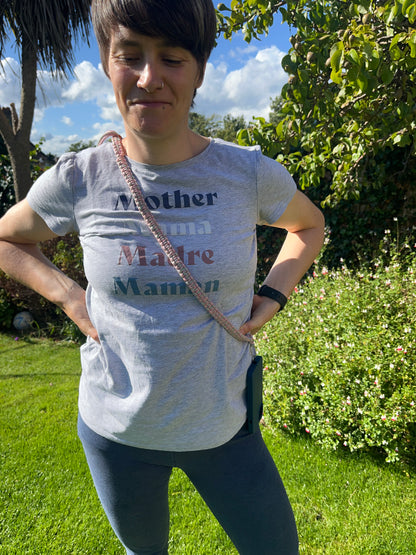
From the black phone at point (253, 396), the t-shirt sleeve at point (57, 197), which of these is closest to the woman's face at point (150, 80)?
the t-shirt sleeve at point (57, 197)

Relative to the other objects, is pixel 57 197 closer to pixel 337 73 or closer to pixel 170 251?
pixel 170 251

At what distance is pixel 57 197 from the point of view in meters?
1.27

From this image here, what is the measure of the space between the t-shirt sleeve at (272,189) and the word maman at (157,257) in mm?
264

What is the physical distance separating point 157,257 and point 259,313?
446 mm

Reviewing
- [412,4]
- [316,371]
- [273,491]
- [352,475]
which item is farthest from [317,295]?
[273,491]

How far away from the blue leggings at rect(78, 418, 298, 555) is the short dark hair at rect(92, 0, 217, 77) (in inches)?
45.1

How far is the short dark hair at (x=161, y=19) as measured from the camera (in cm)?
103

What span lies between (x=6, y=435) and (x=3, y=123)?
5.02 metres

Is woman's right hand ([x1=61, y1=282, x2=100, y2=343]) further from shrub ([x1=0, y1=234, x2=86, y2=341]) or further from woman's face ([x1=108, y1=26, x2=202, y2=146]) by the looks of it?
shrub ([x1=0, y1=234, x2=86, y2=341])

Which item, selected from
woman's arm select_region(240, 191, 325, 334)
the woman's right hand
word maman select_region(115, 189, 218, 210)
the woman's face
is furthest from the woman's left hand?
the woman's face

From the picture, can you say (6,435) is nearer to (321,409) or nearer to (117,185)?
(321,409)

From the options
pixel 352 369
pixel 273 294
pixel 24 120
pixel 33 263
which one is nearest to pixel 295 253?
pixel 273 294

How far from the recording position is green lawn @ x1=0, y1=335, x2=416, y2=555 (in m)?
2.53

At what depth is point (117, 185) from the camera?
47.9 inches
